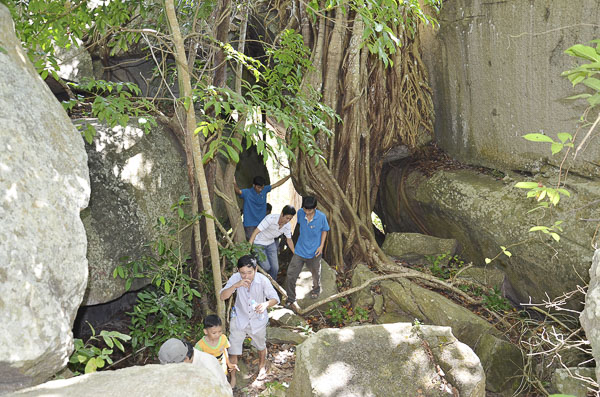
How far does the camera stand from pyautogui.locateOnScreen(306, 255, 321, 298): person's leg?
5.16 meters

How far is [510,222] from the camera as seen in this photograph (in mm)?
5203

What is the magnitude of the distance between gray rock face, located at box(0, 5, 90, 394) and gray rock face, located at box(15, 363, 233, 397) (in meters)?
0.15

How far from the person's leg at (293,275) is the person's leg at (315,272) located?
11cm

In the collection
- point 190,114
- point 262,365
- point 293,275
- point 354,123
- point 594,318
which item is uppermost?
point 190,114

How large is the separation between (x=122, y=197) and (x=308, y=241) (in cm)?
174

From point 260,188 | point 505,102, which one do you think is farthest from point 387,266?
point 505,102

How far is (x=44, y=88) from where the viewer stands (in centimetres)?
248

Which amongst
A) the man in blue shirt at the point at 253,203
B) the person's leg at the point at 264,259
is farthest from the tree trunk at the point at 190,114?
the man in blue shirt at the point at 253,203

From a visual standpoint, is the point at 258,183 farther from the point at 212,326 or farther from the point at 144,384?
the point at 144,384

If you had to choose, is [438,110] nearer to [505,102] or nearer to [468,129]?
[468,129]

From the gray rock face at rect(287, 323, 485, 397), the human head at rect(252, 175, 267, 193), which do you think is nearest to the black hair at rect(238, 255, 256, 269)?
the gray rock face at rect(287, 323, 485, 397)

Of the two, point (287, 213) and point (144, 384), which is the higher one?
point (144, 384)

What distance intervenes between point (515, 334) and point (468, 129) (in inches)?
97.2

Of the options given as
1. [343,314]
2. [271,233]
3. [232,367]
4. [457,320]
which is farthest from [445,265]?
[232,367]
